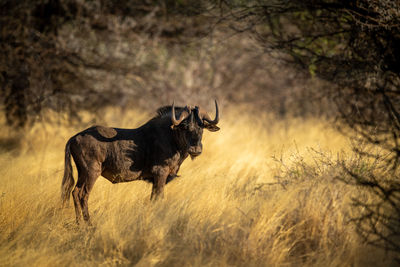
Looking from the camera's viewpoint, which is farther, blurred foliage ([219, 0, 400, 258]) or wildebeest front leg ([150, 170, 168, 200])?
wildebeest front leg ([150, 170, 168, 200])

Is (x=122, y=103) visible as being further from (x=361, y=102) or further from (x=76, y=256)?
(x=76, y=256)

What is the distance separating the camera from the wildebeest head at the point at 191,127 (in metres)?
4.88

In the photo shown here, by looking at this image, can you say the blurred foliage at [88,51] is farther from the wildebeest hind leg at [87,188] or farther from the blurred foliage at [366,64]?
the wildebeest hind leg at [87,188]

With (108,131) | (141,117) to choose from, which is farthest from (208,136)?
(108,131)

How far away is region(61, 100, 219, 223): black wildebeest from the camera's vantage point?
15.4 feet

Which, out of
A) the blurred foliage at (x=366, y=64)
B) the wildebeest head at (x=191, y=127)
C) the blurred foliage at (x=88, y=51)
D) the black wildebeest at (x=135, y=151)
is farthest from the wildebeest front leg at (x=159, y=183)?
the blurred foliage at (x=88, y=51)

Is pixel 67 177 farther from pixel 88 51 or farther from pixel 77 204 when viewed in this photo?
pixel 88 51

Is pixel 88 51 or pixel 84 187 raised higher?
pixel 88 51

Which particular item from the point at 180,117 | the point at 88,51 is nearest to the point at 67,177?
the point at 180,117

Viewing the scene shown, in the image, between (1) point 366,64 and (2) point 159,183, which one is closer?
(2) point 159,183

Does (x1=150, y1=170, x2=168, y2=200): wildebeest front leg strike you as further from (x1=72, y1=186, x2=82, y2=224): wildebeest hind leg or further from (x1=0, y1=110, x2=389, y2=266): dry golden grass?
(x1=72, y1=186, x2=82, y2=224): wildebeest hind leg

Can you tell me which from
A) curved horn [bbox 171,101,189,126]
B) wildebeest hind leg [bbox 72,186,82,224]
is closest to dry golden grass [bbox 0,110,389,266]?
wildebeest hind leg [bbox 72,186,82,224]

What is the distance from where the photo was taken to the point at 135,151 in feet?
16.4

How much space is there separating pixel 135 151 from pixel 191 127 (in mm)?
738
